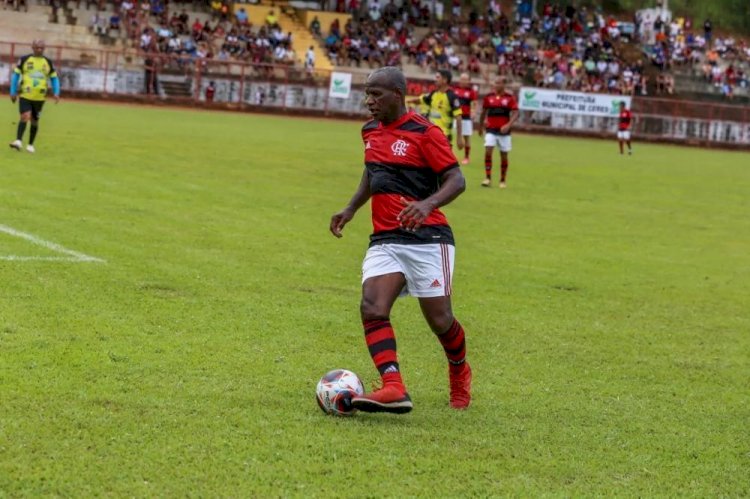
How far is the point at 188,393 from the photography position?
19.3ft

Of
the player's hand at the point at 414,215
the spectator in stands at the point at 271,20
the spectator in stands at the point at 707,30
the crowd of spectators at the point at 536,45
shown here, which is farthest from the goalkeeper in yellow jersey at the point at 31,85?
the spectator in stands at the point at 707,30

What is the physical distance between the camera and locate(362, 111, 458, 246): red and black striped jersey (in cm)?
589

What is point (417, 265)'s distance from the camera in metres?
5.89

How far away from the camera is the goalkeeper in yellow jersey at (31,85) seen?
1825 cm

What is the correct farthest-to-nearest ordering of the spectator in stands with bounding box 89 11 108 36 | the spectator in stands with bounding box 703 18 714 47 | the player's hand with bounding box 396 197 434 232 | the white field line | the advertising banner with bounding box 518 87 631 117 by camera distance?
the spectator in stands with bounding box 703 18 714 47, the spectator in stands with bounding box 89 11 108 36, the advertising banner with bounding box 518 87 631 117, the white field line, the player's hand with bounding box 396 197 434 232

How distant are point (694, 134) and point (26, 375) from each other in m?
41.8

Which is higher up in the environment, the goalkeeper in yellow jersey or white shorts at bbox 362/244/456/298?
the goalkeeper in yellow jersey

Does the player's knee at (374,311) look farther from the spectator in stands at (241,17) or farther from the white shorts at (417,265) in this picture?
the spectator in stands at (241,17)

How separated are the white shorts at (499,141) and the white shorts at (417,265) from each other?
47.3ft

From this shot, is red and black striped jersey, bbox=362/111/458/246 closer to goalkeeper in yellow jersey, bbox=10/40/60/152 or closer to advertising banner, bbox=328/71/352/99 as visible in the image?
goalkeeper in yellow jersey, bbox=10/40/60/152

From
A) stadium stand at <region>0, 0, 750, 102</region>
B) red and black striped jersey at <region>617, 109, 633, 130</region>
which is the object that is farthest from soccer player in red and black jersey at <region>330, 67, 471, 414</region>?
stadium stand at <region>0, 0, 750, 102</region>

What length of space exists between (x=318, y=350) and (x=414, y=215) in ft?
6.32

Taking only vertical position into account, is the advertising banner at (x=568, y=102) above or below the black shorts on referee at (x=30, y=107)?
above

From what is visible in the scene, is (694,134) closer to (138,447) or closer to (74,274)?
(74,274)
